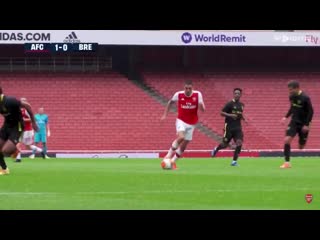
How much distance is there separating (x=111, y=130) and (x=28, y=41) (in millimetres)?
6006

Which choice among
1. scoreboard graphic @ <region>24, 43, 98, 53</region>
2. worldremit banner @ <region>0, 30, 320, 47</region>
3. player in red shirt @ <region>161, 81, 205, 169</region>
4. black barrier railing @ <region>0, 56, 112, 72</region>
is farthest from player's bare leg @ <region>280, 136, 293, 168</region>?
black barrier railing @ <region>0, 56, 112, 72</region>

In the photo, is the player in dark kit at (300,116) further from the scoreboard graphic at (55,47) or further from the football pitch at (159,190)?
the scoreboard graphic at (55,47)

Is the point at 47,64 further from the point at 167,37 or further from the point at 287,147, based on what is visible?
the point at 287,147

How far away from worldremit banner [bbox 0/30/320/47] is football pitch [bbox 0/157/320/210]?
71.3ft

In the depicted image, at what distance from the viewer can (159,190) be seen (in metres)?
14.7

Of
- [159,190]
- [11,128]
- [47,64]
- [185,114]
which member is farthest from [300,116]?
[47,64]

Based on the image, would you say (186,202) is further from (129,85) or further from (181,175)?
(129,85)

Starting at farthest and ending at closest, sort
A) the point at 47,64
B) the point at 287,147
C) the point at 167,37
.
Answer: the point at 47,64 → the point at 167,37 → the point at 287,147

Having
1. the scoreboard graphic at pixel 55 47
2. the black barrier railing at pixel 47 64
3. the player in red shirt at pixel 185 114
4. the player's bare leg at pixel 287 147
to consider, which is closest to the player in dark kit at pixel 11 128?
the player in red shirt at pixel 185 114

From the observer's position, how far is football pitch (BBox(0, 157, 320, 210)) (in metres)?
12.3

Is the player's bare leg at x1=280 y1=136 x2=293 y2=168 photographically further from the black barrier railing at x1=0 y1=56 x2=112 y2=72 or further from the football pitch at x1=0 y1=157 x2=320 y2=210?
the black barrier railing at x1=0 y1=56 x2=112 y2=72

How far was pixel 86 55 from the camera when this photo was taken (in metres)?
43.5

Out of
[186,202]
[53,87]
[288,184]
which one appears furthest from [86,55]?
[186,202]

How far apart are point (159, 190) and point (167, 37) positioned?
28409 millimetres
